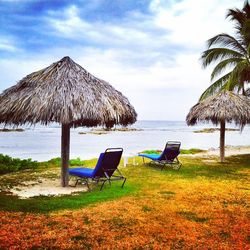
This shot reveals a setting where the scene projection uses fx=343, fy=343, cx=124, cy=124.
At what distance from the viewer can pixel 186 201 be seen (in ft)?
20.7

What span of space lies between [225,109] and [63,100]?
22.4ft

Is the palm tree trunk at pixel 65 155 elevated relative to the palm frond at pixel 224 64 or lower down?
lower down

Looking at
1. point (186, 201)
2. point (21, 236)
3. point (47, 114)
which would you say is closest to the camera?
point (21, 236)

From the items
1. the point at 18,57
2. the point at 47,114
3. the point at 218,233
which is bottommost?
the point at 218,233

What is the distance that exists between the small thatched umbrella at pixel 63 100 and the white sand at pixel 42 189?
317 mm

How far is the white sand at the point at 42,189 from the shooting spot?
6862mm

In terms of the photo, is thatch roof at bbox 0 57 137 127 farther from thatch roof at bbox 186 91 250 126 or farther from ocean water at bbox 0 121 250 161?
thatch roof at bbox 186 91 250 126

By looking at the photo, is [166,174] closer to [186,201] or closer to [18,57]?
[186,201]

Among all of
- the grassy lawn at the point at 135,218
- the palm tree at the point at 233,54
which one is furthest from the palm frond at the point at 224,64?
the grassy lawn at the point at 135,218

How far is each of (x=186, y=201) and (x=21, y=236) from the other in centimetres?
320

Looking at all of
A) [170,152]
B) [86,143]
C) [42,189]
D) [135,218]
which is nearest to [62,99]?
[42,189]

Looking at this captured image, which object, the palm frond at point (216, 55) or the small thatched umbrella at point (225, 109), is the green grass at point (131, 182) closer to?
the small thatched umbrella at point (225, 109)

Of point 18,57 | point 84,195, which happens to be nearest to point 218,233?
point 84,195

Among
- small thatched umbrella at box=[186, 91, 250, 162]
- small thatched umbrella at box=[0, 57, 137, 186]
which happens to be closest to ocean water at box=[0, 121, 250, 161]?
small thatched umbrella at box=[186, 91, 250, 162]
